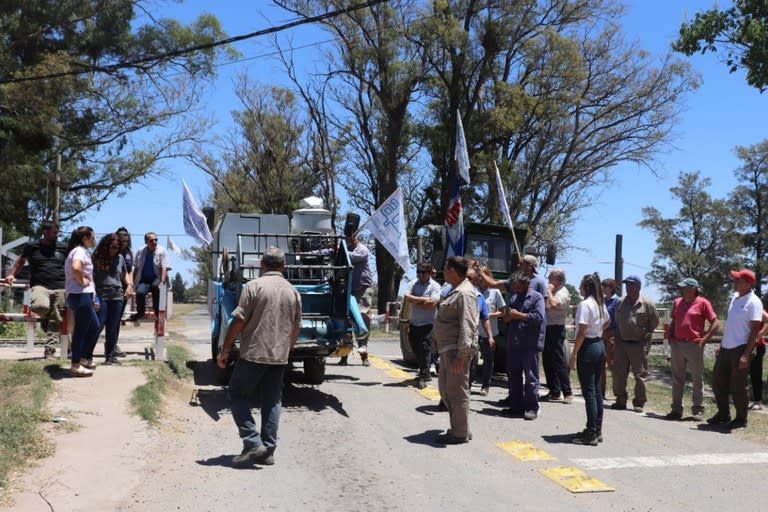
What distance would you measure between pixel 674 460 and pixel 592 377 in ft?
3.69

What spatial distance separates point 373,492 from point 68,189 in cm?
2912

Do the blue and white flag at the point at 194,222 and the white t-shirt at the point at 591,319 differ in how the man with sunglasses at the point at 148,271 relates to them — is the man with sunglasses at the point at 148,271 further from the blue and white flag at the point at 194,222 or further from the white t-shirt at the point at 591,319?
the white t-shirt at the point at 591,319

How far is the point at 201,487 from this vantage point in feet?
19.7

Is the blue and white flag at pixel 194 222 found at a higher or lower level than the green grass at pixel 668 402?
higher

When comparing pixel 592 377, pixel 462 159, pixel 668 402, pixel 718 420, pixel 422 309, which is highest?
pixel 462 159

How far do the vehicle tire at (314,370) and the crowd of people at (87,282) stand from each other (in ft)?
8.10

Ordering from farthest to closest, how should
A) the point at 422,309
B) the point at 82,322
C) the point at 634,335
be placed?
1. the point at 422,309
2. the point at 634,335
3. the point at 82,322

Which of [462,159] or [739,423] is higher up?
[462,159]

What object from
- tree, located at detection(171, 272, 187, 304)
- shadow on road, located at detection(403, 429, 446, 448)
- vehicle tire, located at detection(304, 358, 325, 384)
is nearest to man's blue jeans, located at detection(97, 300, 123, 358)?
vehicle tire, located at detection(304, 358, 325, 384)

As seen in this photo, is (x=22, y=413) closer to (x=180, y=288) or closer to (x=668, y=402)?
(x=668, y=402)

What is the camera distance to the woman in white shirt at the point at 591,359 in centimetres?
792

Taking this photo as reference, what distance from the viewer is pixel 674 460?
743 centimetres

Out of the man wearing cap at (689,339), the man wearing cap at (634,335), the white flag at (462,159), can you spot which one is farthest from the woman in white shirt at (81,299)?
the man wearing cap at (689,339)

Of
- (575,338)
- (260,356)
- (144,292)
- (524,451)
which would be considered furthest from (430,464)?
(144,292)
